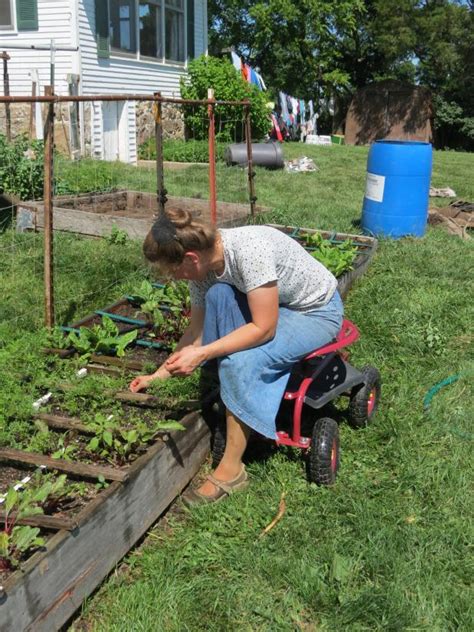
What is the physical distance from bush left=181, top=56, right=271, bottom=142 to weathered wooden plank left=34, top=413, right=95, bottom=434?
13.1 meters

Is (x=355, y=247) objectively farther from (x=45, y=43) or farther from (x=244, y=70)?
(x=244, y=70)

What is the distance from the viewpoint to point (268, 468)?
9.78 ft

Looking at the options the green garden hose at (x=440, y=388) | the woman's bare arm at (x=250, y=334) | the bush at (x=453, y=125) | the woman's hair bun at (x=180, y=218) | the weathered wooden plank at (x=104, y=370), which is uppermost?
the bush at (x=453, y=125)

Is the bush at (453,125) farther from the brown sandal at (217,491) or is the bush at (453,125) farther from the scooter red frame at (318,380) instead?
the brown sandal at (217,491)

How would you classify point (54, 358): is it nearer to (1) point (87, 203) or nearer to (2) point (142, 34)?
(1) point (87, 203)

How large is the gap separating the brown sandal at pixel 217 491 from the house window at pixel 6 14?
11819 mm

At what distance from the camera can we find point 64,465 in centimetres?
246

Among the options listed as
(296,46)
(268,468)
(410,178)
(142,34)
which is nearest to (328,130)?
(296,46)

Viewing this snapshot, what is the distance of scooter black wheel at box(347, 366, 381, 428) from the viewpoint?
3258 millimetres

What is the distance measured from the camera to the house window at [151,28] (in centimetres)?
1446

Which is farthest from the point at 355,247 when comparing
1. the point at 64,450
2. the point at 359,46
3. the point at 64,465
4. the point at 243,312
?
the point at 359,46

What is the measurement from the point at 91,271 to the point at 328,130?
92.2ft

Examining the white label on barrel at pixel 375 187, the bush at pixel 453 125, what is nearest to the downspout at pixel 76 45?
the white label on barrel at pixel 375 187

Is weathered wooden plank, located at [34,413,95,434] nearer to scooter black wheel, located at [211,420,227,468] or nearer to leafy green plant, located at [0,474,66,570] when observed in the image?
leafy green plant, located at [0,474,66,570]
